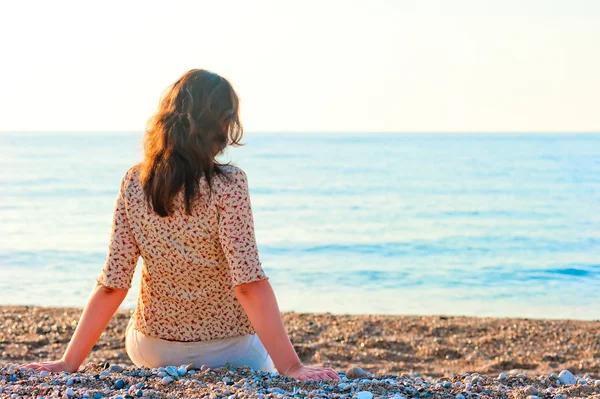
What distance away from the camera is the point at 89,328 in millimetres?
3439

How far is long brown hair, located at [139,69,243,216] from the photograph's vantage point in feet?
10.4

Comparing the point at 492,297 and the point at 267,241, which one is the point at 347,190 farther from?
the point at 492,297

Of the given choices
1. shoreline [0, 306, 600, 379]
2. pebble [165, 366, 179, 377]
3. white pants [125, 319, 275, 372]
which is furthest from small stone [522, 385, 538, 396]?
shoreline [0, 306, 600, 379]

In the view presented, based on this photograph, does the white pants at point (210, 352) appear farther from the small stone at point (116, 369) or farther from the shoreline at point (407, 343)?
the shoreline at point (407, 343)

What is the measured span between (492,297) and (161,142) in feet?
32.7

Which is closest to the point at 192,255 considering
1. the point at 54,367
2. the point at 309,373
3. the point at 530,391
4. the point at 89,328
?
the point at 89,328

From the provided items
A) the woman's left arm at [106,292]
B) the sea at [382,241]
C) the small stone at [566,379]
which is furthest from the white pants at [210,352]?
the small stone at [566,379]

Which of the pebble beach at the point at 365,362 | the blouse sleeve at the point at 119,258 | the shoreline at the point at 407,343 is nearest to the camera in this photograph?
the pebble beach at the point at 365,362

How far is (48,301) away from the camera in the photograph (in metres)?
11.3

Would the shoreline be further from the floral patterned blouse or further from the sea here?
the floral patterned blouse

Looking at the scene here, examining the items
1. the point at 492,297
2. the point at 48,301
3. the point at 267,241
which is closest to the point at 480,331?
the point at 492,297

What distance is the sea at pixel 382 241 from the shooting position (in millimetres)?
11898

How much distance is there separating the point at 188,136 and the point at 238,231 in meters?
0.47

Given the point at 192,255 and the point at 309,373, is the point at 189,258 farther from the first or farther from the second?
the point at 309,373
